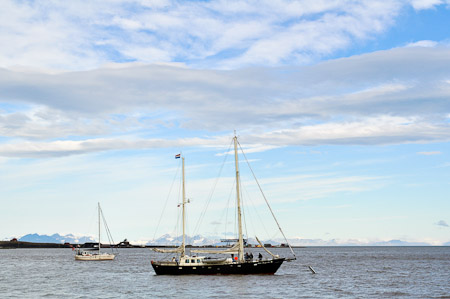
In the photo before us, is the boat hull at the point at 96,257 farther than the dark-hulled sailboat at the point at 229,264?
Yes

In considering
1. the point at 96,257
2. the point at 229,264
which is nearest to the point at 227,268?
the point at 229,264

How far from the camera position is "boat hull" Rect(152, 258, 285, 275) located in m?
79.8

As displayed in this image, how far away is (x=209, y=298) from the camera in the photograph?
59719mm

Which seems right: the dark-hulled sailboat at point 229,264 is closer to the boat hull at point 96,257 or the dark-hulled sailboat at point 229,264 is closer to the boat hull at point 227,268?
the boat hull at point 227,268

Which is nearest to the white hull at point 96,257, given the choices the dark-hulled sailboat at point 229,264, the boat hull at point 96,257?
the boat hull at point 96,257

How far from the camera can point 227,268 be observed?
7994 cm

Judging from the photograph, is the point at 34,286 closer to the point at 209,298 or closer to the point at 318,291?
the point at 209,298

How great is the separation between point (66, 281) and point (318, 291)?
4072 cm

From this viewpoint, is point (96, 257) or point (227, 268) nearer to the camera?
point (227, 268)

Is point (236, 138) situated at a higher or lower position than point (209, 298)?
higher

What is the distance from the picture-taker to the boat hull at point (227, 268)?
7981 centimetres

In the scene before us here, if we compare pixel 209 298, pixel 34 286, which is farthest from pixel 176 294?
pixel 34 286

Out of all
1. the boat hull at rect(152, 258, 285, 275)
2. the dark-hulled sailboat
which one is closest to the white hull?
the boat hull at rect(152, 258, 285, 275)

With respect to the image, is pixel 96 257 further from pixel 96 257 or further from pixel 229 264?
pixel 229 264
